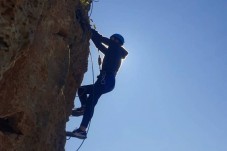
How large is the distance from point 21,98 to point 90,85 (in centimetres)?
371

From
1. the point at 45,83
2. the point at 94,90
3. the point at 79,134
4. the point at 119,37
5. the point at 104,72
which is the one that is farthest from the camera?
the point at 119,37

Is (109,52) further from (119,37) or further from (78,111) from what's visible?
(78,111)

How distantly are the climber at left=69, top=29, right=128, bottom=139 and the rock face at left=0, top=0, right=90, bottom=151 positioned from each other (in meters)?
0.60

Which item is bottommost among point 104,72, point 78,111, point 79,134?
point 79,134

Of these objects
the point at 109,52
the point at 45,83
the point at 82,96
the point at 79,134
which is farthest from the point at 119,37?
the point at 45,83

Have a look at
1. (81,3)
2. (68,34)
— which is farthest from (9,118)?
(81,3)

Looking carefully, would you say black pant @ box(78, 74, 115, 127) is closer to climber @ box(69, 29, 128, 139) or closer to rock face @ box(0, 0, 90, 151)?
climber @ box(69, 29, 128, 139)

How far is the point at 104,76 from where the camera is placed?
1116cm

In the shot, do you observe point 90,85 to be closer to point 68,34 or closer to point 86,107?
point 86,107

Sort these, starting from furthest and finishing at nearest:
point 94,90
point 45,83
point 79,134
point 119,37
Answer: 1. point 119,37
2. point 94,90
3. point 79,134
4. point 45,83

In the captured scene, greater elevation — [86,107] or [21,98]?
[86,107]

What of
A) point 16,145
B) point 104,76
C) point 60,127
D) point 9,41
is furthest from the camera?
point 104,76

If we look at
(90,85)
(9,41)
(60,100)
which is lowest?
(9,41)

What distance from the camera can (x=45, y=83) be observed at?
8.52 metres
